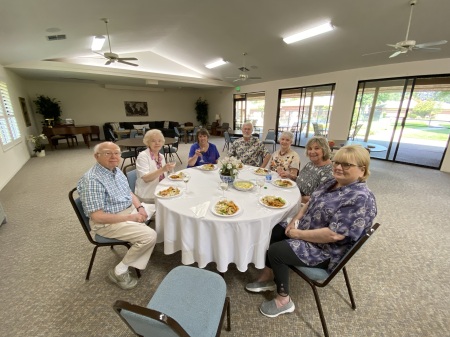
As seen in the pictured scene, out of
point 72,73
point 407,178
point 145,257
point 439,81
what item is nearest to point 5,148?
point 72,73

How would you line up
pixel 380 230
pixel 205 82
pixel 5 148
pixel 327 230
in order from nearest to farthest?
pixel 327 230
pixel 380 230
pixel 5 148
pixel 205 82

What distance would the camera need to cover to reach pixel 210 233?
4.41 feet

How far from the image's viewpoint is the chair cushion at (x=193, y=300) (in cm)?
91

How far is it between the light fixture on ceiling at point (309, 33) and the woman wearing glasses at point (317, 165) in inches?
134

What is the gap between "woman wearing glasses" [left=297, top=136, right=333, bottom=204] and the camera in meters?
1.85

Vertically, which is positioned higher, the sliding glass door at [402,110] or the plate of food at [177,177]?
the sliding glass door at [402,110]

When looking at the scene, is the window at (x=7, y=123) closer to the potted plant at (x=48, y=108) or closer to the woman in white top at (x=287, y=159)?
the potted plant at (x=48, y=108)

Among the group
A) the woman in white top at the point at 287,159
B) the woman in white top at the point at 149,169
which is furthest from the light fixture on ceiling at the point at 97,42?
the woman in white top at the point at 287,159

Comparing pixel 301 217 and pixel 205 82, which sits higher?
pixel 205 82

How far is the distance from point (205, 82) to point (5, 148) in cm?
718

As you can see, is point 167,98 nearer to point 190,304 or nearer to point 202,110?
point 202,110

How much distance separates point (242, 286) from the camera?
164 centimetres

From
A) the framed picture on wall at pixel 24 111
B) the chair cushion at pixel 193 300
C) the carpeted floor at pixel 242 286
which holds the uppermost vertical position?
the framed picture on wall at pixel 24 111

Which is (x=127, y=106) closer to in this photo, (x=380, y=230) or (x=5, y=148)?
(x=5, y=148)
